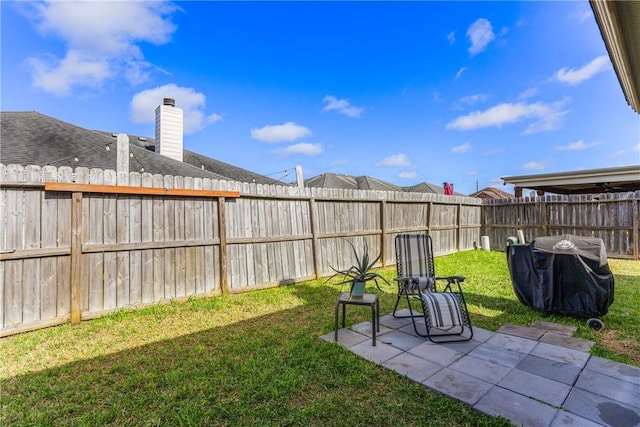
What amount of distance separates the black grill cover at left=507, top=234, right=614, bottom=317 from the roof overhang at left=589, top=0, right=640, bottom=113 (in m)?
2.31

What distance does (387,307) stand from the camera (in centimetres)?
431

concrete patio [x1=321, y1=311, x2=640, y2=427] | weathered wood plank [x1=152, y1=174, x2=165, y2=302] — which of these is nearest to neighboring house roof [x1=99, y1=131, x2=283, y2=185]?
weathered wood plank [x1=152, y1=174, x2=165, y2=302]

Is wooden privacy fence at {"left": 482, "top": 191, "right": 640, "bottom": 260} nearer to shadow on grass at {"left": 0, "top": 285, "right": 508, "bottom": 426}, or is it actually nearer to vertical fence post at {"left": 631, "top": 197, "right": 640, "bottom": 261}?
vertical fence post at {"left": 631, "top": 197, "right": 640, "bottom": 261}

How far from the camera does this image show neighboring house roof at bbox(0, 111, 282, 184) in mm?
5172

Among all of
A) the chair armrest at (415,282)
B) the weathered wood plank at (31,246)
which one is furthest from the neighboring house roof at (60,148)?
the chair armrest at (415,282)

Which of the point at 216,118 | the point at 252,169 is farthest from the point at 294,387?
the point at 216,118

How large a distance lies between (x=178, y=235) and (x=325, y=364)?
299 centimetres

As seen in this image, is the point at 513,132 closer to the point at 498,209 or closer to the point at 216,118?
the point at 498,209

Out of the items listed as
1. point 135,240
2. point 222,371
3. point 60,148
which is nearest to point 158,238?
point 135,240

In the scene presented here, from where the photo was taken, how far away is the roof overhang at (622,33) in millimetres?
1225

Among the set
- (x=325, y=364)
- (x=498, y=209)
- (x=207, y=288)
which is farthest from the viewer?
(x=498, y=209)

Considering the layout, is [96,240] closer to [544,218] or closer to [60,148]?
[60,148]

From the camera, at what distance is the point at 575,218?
8.34 metres

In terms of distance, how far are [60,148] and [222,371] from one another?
5863mm
